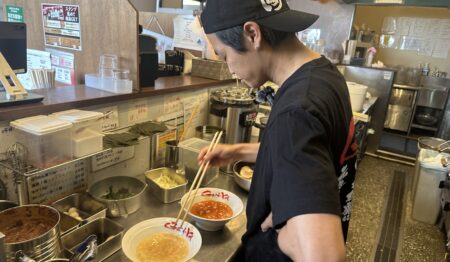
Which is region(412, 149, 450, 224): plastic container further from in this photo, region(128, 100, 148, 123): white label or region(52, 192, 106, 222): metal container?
region(52, 192, 106, 222): metal container

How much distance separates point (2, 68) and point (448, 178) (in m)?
3.19

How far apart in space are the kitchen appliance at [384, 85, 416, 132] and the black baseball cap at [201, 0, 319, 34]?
16.4 ft

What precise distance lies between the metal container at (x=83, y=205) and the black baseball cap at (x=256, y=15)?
2.77 feet

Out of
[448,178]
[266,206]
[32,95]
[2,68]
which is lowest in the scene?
[448,178]

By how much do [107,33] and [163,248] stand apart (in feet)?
3.36

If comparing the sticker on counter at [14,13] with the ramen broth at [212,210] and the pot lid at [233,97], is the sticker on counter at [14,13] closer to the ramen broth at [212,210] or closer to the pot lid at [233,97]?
the pot lid at [233,97]

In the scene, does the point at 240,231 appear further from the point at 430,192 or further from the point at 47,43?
the point at 430,192

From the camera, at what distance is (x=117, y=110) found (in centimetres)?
147

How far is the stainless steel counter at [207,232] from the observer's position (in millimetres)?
1105

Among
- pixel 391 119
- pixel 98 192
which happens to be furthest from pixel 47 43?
pixel 391 119

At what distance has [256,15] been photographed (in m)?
0.77

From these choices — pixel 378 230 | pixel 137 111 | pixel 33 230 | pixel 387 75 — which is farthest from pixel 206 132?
pixel 387 75

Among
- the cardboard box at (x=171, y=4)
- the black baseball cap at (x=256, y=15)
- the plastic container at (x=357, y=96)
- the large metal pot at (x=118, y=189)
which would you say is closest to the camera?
the black baseball cap at (x=256, y=15)

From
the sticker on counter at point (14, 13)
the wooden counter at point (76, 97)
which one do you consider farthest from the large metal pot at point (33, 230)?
the sticker on counter at point (14, 13)
